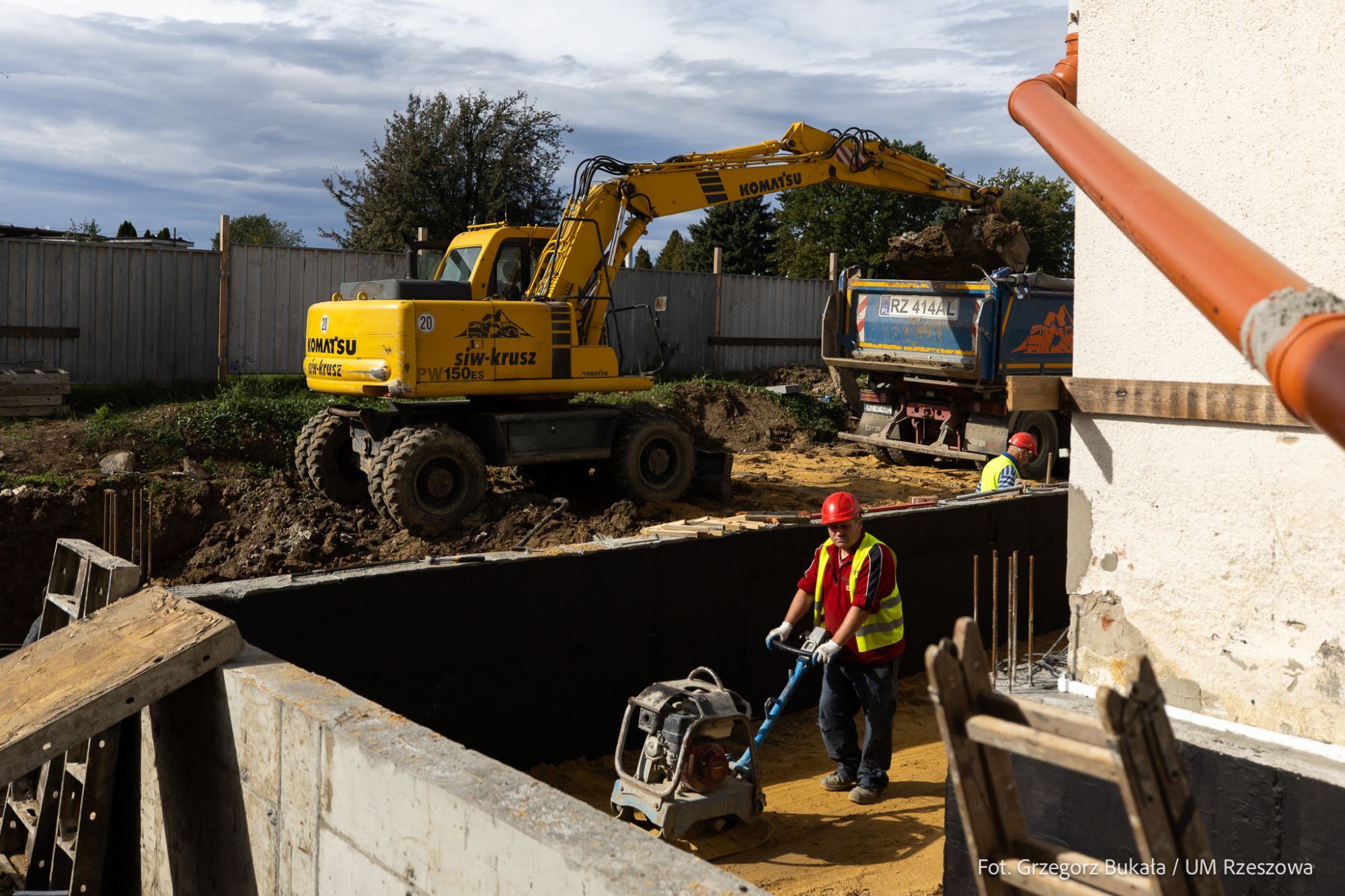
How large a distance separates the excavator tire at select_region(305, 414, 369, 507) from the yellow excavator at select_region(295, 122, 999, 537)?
18mm

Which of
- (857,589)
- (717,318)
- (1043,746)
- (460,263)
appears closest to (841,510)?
(857,589)

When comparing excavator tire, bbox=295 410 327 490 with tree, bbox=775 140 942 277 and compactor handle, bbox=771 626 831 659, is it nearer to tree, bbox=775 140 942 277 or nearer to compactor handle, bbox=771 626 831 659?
compactor handle, bbox=771 626 831 659

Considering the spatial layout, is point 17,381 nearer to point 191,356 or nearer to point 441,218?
point 191,356

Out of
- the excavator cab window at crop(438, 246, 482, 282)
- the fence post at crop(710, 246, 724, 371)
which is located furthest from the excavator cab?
the fence post at crop(710, 246, 724, 371)

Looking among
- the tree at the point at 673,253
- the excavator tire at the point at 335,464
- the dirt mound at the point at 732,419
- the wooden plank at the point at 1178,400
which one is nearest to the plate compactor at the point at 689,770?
the wooden plank at the point at 1178,400

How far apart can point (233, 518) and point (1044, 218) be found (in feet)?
118

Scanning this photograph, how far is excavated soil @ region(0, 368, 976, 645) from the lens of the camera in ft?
35.3

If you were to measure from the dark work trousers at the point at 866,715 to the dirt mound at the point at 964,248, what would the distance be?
10377mm

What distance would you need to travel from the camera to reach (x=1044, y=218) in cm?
4116

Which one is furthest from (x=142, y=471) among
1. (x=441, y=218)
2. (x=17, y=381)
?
(x=441, y=218)

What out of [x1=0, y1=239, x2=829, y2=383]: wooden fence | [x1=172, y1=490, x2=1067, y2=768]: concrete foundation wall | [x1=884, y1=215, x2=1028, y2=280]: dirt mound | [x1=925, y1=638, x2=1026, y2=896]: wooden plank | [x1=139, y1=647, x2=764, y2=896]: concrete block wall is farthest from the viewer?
[x1=884, y1=215, x2=1028, y2=280]: dirt mound

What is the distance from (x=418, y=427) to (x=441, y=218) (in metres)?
16.3

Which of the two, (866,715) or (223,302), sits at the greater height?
(223,302)

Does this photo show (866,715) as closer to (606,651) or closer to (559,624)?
(606,651)
